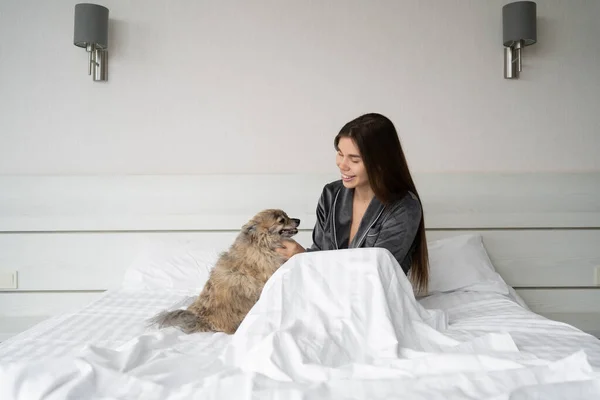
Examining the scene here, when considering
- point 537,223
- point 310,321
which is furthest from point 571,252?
point 310,321

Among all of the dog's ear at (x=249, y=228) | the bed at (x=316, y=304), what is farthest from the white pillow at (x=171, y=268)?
the dog's ear at (x=249, y=228)

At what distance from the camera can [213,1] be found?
3273 mm

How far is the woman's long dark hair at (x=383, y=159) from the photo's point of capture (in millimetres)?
2301

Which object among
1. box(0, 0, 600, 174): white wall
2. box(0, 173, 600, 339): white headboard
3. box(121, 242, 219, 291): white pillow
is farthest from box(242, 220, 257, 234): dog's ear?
box(0, 0, 600, 174): white wall

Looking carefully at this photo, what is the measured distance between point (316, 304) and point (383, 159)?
0.76 metres

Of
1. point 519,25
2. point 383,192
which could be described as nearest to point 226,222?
point 383,192

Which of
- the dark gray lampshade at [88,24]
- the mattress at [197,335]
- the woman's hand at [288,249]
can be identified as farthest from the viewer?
the dark gray lampshade at [88,24]

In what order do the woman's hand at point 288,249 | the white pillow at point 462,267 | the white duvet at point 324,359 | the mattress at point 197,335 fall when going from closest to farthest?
1. the white duvet at point 324,359
2. the mattress at point 197,335
3. the woman's hand at point 288,249
4. the white pillow at point 462,267

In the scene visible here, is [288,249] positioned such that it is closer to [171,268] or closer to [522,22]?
[171,268]

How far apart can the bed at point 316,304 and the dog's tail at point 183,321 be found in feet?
0.24

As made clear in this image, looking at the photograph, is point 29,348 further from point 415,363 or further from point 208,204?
point 208,204

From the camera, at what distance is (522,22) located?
3125 mm

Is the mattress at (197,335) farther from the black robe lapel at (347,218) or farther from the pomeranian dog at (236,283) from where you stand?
the black robe lapel at (347,218)

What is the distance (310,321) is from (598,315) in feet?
7.24
